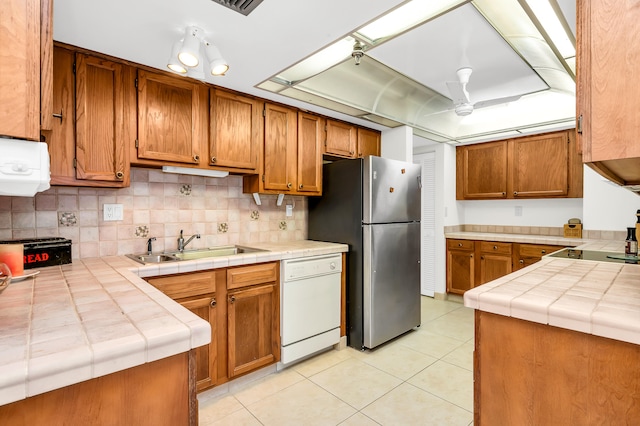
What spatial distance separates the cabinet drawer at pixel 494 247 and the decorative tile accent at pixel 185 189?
335cm

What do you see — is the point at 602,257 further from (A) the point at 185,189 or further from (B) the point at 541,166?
(A) the point at 185,189

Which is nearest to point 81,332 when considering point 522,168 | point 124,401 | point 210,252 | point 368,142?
point 124,401

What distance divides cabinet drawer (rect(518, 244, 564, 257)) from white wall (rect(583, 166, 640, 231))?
1.38 ft

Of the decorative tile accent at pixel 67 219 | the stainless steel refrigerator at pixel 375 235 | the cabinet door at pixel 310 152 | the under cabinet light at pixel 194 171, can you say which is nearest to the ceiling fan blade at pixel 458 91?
the stainless steel refrigerator at pixel 375 235

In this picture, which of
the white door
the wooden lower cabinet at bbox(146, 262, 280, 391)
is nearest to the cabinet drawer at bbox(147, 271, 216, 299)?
the wooden lower cabinet at bbox(146, 262, 280, 391)

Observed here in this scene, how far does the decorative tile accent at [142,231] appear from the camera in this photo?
2230 millimetres

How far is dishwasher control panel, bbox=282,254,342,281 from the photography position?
235 centimetres

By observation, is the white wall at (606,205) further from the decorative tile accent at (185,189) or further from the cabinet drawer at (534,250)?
the decorative tile accent at (185,189)

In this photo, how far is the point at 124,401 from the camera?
783 mm

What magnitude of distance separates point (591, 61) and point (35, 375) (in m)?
1.53

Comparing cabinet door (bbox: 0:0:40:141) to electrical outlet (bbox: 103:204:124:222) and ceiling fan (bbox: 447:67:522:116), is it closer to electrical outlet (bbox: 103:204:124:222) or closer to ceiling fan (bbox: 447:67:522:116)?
electrical outlet (bbox: 103:204:124:222)

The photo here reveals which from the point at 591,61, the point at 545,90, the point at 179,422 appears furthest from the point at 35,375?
the point at 545,90

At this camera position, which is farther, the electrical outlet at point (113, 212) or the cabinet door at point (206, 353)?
the electrical outlet at point (113, 212)

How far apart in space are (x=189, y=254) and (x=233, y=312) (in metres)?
0.62
